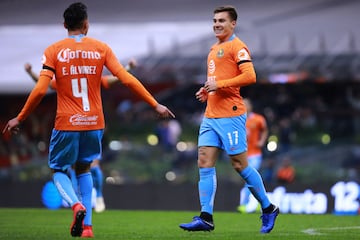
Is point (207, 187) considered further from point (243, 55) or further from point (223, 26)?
point (223, 26)

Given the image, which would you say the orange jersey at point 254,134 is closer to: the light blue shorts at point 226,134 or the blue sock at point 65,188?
the light blue shorts at point 226,134

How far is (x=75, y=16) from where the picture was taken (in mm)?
9320

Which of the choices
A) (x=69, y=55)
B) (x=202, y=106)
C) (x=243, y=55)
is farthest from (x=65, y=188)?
(x=202, y=106)

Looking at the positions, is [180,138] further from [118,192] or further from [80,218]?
[80,218]

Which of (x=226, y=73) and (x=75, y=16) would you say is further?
(x=226, y=73)

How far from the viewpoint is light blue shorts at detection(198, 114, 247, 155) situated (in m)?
9.97

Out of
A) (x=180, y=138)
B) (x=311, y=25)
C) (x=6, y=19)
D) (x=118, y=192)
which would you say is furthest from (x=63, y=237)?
(x=6, y=19)

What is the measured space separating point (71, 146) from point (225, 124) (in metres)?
1.73

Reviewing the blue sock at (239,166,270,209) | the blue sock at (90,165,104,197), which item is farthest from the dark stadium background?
the blue sock at (239,166,270,209)

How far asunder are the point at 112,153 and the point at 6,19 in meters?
9.35

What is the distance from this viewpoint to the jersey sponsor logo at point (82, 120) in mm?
9250

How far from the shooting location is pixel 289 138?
22266 millimetres

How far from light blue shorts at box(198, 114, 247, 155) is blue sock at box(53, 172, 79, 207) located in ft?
5.11

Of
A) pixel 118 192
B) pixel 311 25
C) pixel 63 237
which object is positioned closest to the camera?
pixel 63 237
